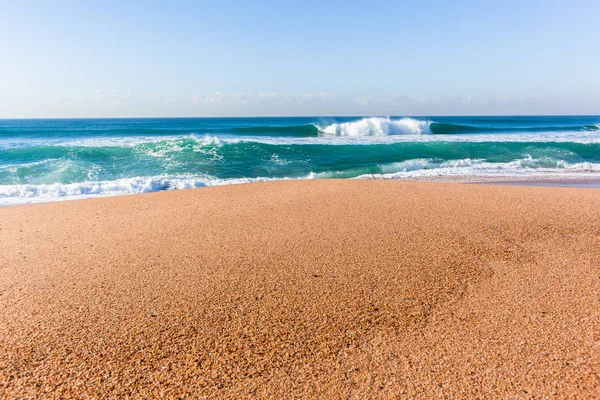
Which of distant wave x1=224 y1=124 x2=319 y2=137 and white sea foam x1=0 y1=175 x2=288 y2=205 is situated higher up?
distant wave x1=224 y1=124 x2=319 y2=137

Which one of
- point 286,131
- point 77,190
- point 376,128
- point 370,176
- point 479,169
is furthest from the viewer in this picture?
point 286,131

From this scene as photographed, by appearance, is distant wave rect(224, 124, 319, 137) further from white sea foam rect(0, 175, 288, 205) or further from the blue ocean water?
white sea foam rect(0, 175, 288, 205)

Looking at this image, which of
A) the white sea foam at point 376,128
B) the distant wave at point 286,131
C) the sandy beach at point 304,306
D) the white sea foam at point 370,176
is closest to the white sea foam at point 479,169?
the white sea foam at point 370,176

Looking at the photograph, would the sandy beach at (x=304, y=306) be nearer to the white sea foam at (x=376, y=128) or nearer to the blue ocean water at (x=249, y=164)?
the blue ocean water at (x=249, y=164)

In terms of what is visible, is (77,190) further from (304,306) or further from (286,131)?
(286,131)

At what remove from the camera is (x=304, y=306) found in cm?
298

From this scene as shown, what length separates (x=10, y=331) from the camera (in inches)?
104

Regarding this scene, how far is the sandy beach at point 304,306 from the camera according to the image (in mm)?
2184

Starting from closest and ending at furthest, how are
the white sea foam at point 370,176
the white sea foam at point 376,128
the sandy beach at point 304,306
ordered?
the sandy beach at point 304,306 < the white sea foam at point 370,176 < the white sea foam at point 376,128

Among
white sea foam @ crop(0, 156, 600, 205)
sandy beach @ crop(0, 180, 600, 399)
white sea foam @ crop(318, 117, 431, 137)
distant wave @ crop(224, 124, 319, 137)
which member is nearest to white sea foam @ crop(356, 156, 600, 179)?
white sea foam @ crop(0, 156, 600, 205)

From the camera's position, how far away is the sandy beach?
218cm

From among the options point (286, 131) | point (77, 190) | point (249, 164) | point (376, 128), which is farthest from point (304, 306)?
point (286, 131)

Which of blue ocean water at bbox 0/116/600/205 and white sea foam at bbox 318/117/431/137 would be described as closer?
blue ocean water at bbox 0/116/600/205

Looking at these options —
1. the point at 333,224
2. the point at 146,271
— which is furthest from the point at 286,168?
the point at 146,271
